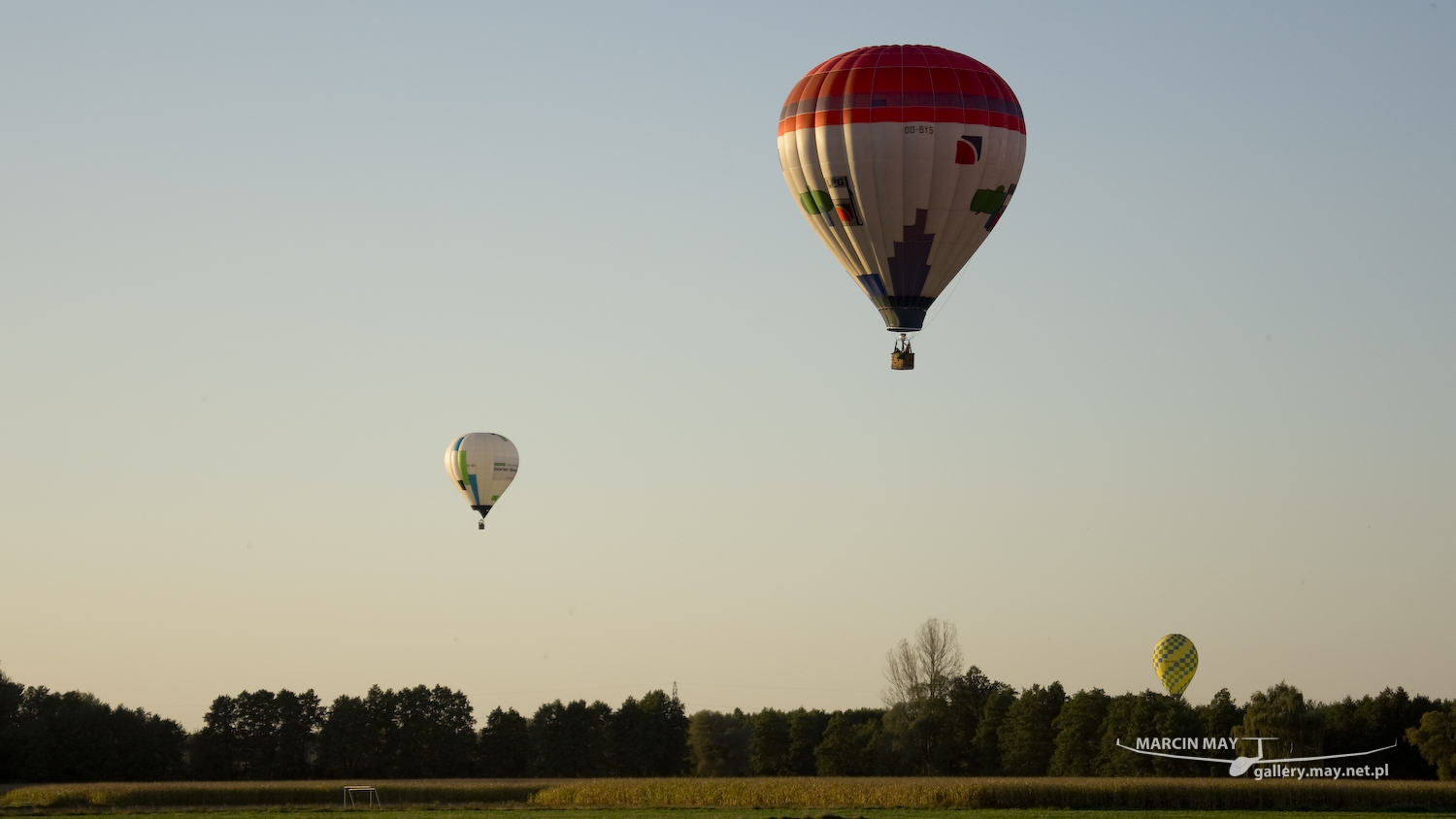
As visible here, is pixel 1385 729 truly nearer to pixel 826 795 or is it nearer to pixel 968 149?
pixel 826 795

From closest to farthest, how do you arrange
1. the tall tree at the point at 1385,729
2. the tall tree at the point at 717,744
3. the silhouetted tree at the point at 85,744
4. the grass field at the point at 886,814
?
1. the grass field at the point at 886,814
2. the tall tree at the point at 1385,729
3. the silhouetted tree at the point at 85,744
4. the tall tree at the point at 717,744

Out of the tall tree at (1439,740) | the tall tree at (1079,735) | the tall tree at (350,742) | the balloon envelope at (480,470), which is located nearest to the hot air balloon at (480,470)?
the balloon envelope at (480,470)

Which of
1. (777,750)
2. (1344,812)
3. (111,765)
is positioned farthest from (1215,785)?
(111,765)

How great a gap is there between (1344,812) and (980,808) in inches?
465

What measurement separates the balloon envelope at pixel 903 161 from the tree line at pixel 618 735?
4455cm

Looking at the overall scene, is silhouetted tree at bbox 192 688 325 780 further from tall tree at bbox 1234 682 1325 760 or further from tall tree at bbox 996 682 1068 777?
tall tree at bbox 1234 682 1325 760

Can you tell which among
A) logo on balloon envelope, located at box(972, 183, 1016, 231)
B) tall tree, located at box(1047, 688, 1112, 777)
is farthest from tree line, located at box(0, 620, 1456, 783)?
logo on balloon envelope, located at box(972, 183, 1016, 231)

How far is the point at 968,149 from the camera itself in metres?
49.7

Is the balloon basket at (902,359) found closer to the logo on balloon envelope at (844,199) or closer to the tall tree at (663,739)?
the logo on balloon envelope at (844,199)

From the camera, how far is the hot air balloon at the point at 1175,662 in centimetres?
8844

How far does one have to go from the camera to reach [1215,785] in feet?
220

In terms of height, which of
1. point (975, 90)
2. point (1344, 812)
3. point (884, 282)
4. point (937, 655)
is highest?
point (975, 90)

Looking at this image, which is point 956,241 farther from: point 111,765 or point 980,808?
point 111,765

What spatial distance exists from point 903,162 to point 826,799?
2600 centimetres
